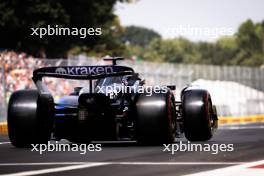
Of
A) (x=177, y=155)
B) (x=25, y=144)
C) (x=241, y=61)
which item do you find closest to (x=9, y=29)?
(x=25, y=144)

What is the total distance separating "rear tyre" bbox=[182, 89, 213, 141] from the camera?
14797 millimetres

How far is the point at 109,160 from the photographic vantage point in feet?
37.0

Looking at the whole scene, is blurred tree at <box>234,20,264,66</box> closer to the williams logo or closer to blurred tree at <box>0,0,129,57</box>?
blurred tree at <box>0,0,129,57</box>

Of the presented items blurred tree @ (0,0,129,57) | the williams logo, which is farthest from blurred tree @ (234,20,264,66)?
the williams logo

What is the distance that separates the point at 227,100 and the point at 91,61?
11.9m

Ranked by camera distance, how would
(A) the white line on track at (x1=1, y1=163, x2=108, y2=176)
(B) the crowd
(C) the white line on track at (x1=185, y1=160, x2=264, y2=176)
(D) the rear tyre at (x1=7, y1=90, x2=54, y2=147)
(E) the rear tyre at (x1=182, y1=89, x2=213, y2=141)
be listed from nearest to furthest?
(C) the white line on track at (x1=185, y1=160, x2=264, y2=176)
(A) the white line on track at (x1=1, y1=163, x2=108, y2=176)
(D) the rear tyre at (x1=7, y1=90, x2=54, y2=147)
(E) the rear tyre at (x1=182, y1=89, x2=213, y2=141)
(B) the crowd

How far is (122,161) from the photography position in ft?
36.3

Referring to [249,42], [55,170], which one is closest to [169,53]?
[249,42]

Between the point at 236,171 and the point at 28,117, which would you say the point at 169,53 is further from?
the point at 236,171

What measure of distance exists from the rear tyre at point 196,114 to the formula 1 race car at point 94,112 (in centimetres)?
32

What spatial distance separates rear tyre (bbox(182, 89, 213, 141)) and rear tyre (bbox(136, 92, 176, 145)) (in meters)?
0.95

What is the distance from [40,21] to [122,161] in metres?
30.0

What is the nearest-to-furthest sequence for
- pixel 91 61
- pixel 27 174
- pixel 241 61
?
1. pixel 27 174
2. pixel 91 61
3. pixel 241 61

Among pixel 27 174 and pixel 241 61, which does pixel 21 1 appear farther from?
pixel 241 61
